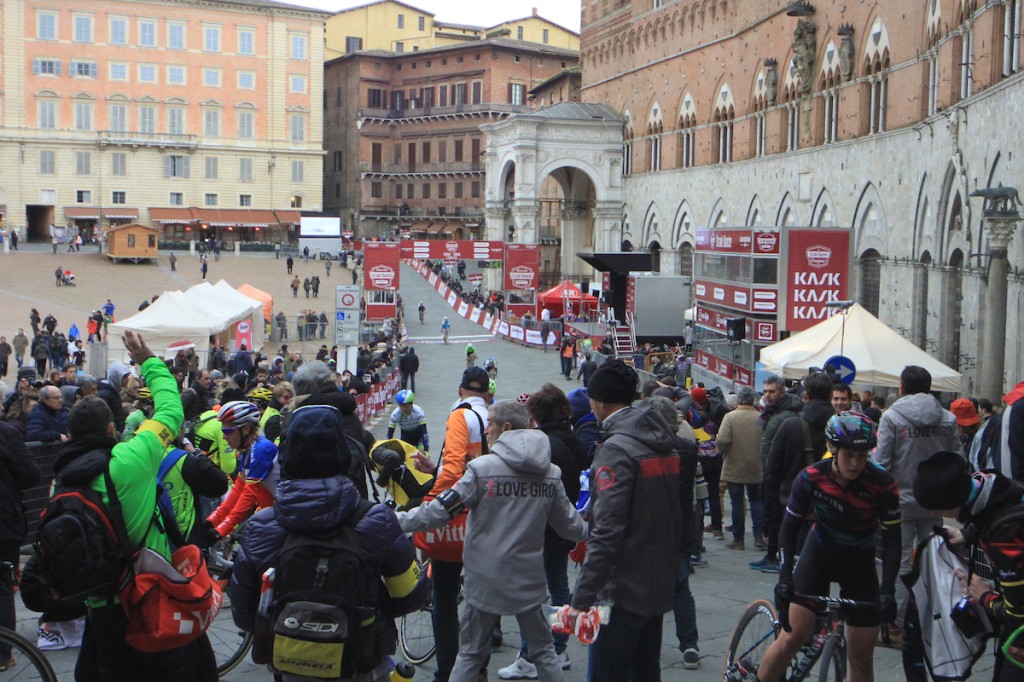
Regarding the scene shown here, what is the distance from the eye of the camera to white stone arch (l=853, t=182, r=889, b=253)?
25.1 meters

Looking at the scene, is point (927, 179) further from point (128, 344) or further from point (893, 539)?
point (128, 344)

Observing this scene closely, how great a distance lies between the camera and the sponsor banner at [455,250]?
4334 centimetres

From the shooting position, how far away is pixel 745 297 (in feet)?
66.9

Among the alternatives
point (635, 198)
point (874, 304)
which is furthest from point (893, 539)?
point (635, 198)

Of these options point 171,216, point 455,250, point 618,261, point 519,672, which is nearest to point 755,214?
point 618,261

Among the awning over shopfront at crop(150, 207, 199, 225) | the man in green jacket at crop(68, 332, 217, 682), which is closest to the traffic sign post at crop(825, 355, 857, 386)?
the man in green jacket at crop(68, 332, 217, 682)

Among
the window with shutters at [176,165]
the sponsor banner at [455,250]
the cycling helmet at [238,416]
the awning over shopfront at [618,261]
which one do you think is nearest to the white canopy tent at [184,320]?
the awning over shopfront at [618,261]

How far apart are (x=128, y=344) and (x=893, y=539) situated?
3.68m

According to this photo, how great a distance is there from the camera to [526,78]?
79312 millimetres

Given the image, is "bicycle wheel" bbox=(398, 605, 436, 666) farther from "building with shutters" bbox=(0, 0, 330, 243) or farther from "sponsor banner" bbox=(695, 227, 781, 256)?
"building with shutters" bbox=(0, 0, 330, 243)

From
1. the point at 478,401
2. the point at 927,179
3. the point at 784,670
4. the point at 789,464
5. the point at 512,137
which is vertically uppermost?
the point at 512,137

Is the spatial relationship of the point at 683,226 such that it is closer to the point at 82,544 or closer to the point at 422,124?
the point at 82,544

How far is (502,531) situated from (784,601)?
1.37 m

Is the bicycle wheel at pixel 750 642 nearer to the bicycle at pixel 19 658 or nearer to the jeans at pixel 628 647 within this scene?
the jeans at pixel 628 647
